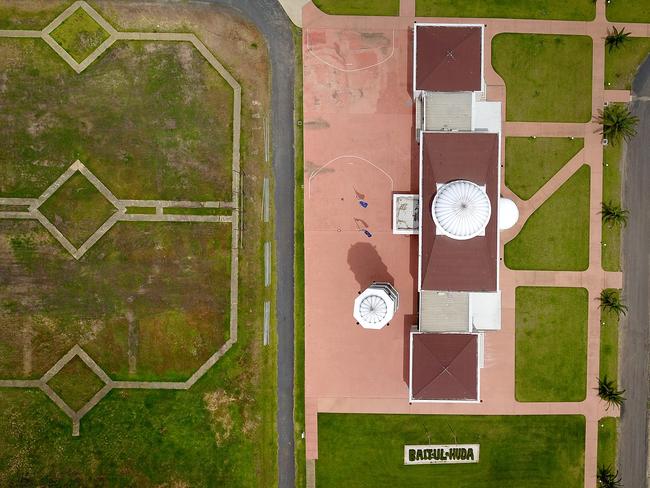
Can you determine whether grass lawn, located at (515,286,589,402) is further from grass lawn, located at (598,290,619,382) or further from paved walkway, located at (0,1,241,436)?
paved walkway, located at (0,1,241,436)

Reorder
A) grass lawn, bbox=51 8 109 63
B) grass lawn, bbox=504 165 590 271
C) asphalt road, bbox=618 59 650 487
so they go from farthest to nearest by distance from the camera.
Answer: asphalt road, bbox=618 59 650 487 < grass lawn, bbox=504 165 590 271 < grass lawn, bbox=51 8 109 63

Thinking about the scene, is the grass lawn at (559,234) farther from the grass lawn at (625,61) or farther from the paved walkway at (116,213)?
the paved walkway at (116,213)

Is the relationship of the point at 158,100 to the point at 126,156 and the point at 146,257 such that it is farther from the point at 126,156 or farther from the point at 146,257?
the point at 146,257

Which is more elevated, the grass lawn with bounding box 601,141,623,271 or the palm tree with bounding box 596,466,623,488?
the grass lawn with bounding box 601,141,623,271

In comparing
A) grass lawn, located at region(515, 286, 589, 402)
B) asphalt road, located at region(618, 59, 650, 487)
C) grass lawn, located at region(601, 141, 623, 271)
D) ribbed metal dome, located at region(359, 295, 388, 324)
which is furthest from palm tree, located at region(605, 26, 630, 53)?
ribbed metal dome, located at region(359, 295, 388, 324)

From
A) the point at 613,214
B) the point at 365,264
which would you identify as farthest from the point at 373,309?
the point at 613,214

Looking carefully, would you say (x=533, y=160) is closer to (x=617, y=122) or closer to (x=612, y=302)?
(x=617, y=122)
